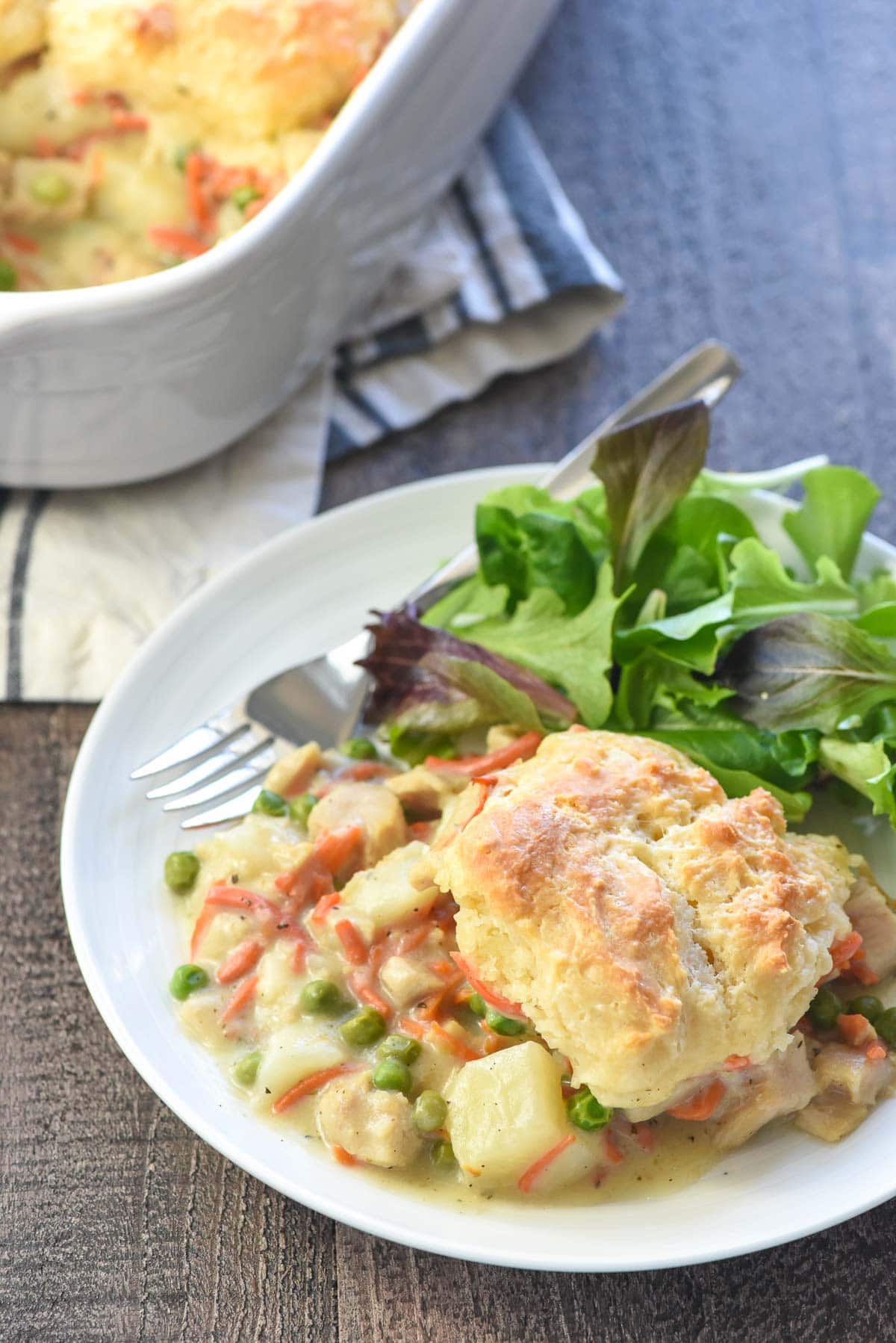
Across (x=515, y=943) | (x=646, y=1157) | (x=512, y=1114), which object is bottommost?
(x=646, y=1157)

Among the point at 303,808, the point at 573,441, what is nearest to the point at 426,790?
the point at 303,808

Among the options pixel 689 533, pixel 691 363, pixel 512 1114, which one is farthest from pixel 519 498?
pixel 512 1114

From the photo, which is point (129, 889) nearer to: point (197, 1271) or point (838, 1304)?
point (197, 1271)

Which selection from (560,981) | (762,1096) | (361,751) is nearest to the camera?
(560,981)

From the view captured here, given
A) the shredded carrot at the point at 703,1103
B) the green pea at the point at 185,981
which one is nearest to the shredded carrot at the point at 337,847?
the green pea at the point at 185,981

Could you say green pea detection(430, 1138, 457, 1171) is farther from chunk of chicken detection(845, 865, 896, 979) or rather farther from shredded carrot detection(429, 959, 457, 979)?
chunk of chicken detection(845, 865, 896, 979)

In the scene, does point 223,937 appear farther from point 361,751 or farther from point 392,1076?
point 361,751

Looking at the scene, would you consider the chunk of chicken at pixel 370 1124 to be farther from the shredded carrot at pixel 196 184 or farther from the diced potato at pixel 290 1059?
the shredded carrot at pixel 196 184
